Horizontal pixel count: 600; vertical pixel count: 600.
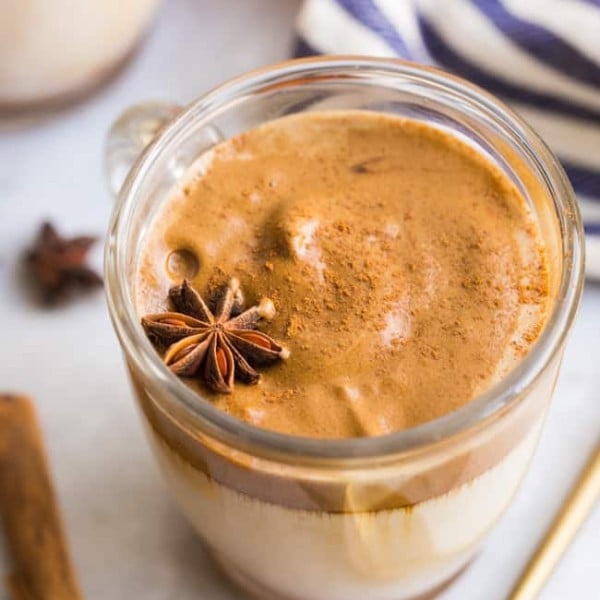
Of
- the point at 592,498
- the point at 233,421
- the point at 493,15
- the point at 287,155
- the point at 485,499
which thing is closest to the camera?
the point at 233,421

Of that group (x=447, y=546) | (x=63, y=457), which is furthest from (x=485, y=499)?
(x=63, y=457)

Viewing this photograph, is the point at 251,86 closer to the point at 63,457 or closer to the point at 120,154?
the point at 120,154

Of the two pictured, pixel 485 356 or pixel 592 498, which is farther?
pixel 592 498

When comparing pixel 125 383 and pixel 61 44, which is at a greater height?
pixel 61 44

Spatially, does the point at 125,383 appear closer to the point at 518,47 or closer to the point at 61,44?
the point at 61,44

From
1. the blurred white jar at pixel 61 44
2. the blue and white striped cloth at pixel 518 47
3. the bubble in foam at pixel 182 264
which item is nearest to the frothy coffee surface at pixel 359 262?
the bubble in foam at pixel 182 264

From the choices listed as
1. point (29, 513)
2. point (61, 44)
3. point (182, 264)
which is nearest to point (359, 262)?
point (182, 264)

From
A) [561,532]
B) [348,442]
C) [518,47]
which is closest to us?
[348,442]
